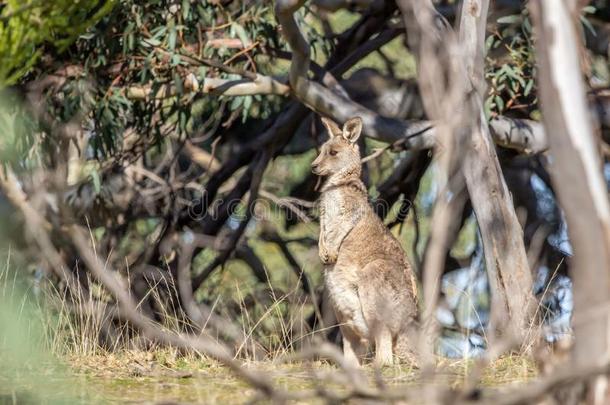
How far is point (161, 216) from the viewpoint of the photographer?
12656mm

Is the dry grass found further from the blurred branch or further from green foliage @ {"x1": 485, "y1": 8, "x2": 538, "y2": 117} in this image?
green foliage @ {"x1": 485, "y1": 8, "x2": 538, "y2": 117}

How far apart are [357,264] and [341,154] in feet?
2.87

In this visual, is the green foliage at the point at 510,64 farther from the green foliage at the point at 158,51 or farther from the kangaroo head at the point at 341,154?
the green foliage at the point at 158,51

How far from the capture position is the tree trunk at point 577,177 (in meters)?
3.98

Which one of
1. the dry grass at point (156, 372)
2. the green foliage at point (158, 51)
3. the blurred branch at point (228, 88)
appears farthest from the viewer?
the blurred branch at point (228, 88)

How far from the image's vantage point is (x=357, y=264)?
794 centimetres

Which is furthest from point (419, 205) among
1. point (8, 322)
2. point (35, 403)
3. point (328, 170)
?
point (8, 322)

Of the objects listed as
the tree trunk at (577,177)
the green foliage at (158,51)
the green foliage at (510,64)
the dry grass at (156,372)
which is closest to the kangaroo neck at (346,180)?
the dry grass at (156,372)

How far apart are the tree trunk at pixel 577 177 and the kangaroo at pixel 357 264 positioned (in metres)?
3.55

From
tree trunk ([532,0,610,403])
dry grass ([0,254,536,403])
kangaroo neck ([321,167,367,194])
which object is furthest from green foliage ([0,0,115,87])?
tree trunk ([532,0,610,403])

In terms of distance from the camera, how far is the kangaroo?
7723 millimetres

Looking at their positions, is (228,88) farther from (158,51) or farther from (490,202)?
(490,202)

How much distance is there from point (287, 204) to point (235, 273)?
1.83 m

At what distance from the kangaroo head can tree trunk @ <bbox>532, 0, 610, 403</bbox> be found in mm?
4121
